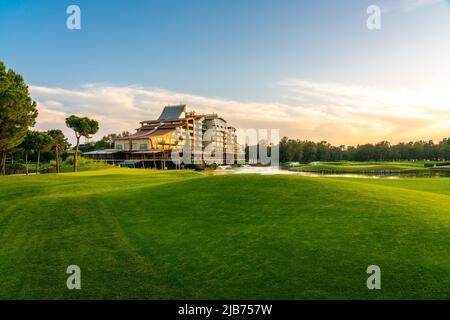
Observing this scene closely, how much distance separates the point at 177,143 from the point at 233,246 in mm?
98742

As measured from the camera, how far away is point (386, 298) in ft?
21.5

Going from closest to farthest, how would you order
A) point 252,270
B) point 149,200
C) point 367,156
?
point 252,270
point 149,200
point 367,156

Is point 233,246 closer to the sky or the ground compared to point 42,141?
closer to the ground

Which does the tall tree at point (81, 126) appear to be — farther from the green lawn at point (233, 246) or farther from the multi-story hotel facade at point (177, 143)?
the green lawn at point (233, 246)

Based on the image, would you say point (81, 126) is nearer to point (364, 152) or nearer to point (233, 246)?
point (233, 246)

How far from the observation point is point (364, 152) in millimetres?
168500

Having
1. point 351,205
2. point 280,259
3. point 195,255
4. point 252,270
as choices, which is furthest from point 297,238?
point 351,205

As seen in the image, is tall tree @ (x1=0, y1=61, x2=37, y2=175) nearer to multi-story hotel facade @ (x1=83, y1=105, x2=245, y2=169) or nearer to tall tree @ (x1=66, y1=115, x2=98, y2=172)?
tall tree @ (x1=66, y1=115, x2=98, y2=172)

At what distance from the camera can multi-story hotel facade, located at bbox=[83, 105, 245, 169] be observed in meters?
95.4

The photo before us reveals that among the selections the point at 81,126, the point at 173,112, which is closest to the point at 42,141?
the point at 81,126

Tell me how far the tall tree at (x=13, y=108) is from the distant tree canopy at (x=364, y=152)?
446 feet

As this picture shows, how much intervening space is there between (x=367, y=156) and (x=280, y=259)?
580 feet

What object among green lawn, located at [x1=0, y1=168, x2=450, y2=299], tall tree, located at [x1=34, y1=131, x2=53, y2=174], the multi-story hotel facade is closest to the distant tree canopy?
the multi-story hotel facade
